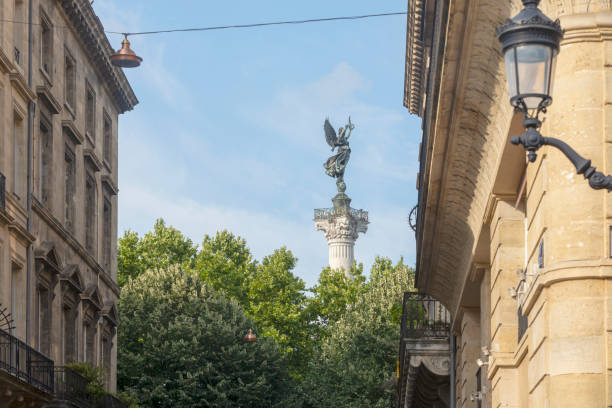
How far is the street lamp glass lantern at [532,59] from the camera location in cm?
805

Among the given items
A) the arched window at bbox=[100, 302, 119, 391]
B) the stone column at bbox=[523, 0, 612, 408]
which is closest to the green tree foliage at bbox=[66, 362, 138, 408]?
the arched window at bbox=[100, 302, 119, 391]

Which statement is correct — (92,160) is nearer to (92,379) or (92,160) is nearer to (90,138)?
(90,138)

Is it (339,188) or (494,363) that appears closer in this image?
(494,363)

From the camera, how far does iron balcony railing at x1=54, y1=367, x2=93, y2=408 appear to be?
34312 millimetres

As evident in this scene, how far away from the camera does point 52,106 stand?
36.6m

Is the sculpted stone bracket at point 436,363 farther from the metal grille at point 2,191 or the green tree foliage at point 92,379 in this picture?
the metal grille at point 2,191

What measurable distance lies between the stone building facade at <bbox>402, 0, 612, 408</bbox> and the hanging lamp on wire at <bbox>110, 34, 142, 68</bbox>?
956cm

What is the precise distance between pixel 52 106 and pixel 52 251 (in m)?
3.88

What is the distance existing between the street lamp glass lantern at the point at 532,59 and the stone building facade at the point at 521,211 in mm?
3581

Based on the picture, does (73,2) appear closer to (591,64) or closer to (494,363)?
(494,363)

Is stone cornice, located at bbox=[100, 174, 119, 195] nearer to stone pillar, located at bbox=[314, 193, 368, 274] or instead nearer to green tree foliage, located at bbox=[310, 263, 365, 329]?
green tree foliage, located at bbox=[310, 263, 365, 329]

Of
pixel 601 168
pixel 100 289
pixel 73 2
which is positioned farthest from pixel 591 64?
pixel 100 289

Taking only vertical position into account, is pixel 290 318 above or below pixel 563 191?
above

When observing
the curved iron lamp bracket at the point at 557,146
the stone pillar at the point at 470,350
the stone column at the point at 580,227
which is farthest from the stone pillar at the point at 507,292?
the curved iron lamp bracket at the point at 557,146
